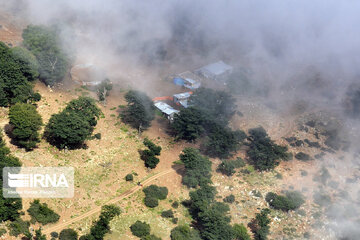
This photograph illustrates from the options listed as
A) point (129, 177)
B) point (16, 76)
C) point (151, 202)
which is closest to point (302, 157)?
point (151, 202)

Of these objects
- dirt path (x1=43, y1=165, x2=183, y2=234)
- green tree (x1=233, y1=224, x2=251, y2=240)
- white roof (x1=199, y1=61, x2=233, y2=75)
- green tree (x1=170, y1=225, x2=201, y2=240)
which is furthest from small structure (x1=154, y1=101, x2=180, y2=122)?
green tree (x1=233, y1=224, x2=251, y2=240)

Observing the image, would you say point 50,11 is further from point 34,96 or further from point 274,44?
point 274,44

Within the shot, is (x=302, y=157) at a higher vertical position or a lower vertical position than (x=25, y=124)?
lower

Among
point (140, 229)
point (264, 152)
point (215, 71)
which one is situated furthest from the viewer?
point (215, 71)

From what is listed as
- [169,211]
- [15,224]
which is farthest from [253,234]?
[15,224]

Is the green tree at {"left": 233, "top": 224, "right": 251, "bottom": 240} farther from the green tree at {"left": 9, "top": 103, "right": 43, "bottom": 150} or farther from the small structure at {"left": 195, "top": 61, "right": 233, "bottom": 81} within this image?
the small structure at {"left": 195, "top": 61, "right": 233, "bottom": 81}

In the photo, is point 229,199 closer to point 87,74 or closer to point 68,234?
point 68,234
